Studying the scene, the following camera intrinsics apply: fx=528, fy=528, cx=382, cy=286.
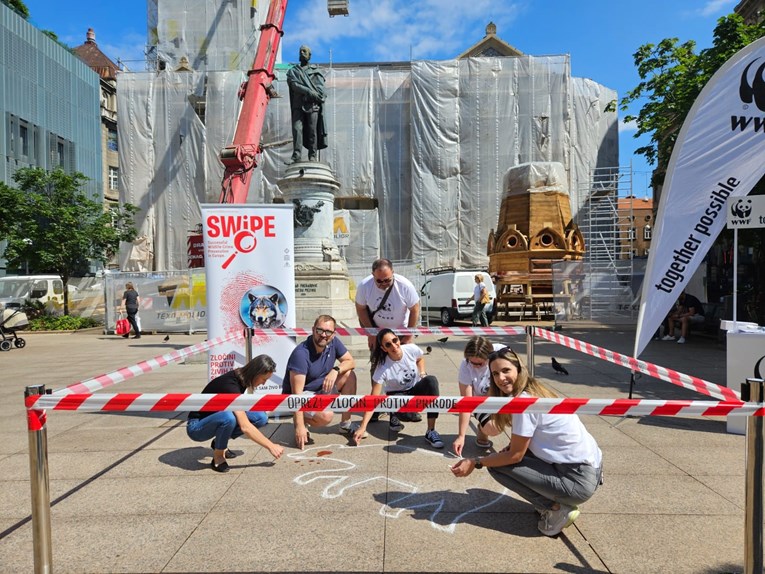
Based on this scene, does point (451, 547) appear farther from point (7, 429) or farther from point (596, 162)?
point (596, 162)

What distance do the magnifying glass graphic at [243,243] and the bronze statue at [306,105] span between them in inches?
308

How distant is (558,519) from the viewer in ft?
9.82

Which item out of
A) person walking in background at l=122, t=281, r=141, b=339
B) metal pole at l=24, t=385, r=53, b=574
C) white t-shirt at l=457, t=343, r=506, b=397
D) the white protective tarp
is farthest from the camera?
the white protective tarp

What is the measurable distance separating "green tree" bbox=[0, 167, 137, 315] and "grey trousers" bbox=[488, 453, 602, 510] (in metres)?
21.3

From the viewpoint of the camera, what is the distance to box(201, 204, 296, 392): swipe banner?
18.5 ft

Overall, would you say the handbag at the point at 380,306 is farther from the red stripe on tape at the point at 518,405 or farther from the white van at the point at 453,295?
the white van at the point at 453,295

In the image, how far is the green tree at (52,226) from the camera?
20.0m

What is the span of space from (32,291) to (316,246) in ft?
50.9

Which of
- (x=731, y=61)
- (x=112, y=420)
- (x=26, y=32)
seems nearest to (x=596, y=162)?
(x=731, y=61)

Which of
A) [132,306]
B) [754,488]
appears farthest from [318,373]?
[132,306]

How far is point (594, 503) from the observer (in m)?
3.50

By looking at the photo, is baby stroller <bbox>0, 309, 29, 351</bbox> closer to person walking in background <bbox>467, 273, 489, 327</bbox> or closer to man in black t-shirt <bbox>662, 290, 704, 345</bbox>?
person walking in background <bbox>467, 273, 489, 327</bbox>

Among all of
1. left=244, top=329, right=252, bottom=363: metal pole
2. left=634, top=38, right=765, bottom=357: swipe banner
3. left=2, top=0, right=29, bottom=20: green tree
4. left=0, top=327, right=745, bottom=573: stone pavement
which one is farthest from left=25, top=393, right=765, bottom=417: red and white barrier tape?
left=2, top=0, right=29, bottom=20: green tree

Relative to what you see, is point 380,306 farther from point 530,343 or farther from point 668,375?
point 668,375
